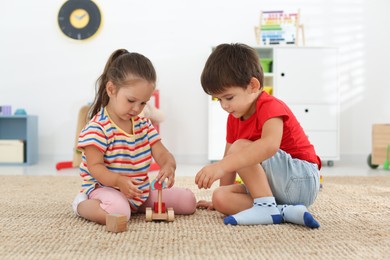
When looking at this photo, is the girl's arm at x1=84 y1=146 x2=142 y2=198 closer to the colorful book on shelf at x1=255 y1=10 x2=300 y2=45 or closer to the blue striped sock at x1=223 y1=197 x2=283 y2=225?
the blue striped sock at x1=223 y1=197 x2=283 y2=225

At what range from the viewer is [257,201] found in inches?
48.0

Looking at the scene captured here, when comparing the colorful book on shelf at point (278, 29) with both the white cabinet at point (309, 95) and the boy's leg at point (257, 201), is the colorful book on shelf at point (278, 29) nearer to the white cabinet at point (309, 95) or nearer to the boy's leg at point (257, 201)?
the white cabinet at point (309, 95)

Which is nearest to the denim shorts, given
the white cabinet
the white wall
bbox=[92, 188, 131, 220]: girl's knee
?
bbox=[92, 188, 131, 220]: girl's knee

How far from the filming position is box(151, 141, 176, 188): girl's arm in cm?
125

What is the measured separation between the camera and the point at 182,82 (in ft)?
Result: 11.0

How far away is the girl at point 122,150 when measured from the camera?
1219 mm

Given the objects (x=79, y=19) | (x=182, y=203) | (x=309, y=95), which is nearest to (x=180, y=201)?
(x=182, y=203)

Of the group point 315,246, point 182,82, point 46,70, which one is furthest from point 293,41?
point 315,246

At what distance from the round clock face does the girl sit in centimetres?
208

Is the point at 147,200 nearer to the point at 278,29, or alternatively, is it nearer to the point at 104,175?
the point at 104,175

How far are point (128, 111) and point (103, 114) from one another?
0.09 meters

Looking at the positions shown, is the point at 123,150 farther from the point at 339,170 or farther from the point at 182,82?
the point at 182,82

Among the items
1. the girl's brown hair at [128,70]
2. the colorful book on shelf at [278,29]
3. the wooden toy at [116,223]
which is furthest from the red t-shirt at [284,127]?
the colorful book on shelf at [278,29]

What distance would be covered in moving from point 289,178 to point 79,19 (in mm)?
2434
